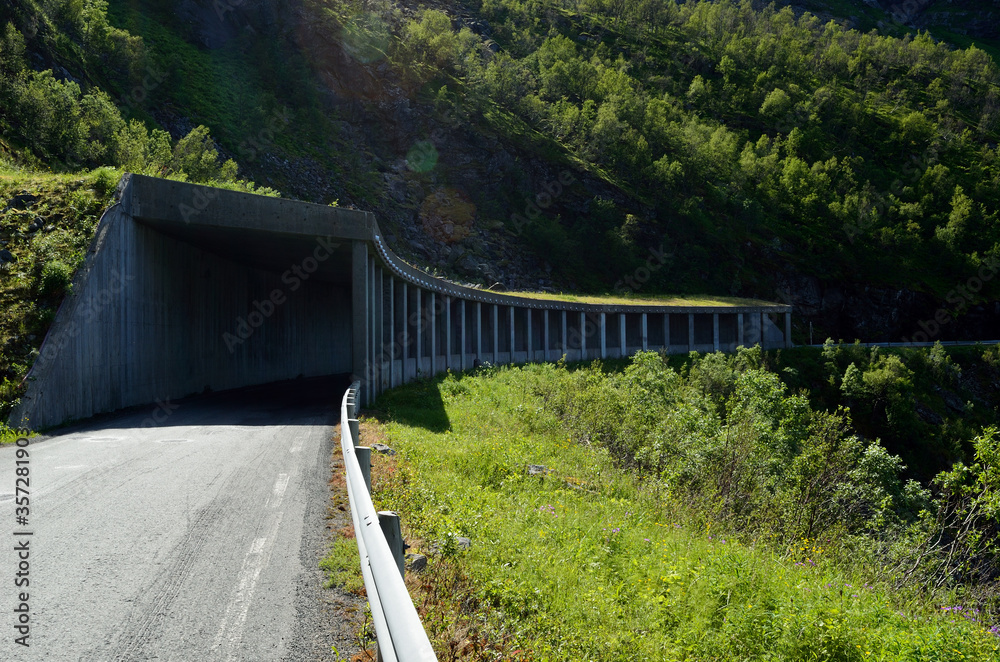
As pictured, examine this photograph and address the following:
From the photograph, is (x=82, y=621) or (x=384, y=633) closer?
(x=384, y=633)

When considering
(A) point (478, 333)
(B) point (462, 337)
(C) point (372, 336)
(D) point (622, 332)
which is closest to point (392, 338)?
(C) point (372, 336)

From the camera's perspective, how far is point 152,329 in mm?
20359

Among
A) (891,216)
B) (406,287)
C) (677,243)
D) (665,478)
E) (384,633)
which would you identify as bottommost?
(665,478)

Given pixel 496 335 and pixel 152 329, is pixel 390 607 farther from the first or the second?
pixel 496 335

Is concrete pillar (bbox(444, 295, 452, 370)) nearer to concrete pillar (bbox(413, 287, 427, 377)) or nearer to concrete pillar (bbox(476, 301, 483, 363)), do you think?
concrete pillar (bbox(413, 287, 427, 377))

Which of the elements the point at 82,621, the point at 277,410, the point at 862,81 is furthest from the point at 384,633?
the point at 862,81

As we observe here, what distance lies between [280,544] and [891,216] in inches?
4530

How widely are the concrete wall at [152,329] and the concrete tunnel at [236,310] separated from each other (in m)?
0.05

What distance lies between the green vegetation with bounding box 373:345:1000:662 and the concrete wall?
7842 mm

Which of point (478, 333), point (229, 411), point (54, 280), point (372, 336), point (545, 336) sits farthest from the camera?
point (545, 336)

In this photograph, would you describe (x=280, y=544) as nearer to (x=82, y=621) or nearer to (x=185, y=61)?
(x=82, y=621)

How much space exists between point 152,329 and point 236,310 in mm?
9200

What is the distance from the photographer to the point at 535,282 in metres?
66.6

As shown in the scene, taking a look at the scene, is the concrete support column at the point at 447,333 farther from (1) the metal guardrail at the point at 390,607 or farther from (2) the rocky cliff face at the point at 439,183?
(2) the rocky cliff face at the point at 439,183
